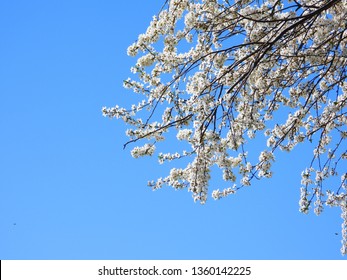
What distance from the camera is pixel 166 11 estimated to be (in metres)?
6.38

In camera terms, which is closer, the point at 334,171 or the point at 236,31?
the point at 236,31

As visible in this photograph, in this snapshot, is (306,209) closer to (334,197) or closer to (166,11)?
(334,197)

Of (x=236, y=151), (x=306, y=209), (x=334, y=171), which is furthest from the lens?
(x=334, y=171)

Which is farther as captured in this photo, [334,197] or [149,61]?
[334,197]

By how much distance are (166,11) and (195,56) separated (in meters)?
0.66

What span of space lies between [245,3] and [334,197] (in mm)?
3189

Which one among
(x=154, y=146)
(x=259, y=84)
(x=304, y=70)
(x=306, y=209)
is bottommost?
(x=306, y=209)

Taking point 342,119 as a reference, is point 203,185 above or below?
below

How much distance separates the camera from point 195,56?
20.8ft

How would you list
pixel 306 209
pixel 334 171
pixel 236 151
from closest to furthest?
pixel 236 151
pixel 306 209
pixel 334 171

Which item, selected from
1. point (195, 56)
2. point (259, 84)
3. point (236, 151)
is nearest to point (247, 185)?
point (236, 151)

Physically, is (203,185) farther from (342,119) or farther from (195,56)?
(342,119)

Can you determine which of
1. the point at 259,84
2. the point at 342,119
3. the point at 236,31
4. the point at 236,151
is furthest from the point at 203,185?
the point at 342,119

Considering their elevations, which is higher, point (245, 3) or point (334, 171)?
point (245, 3)
